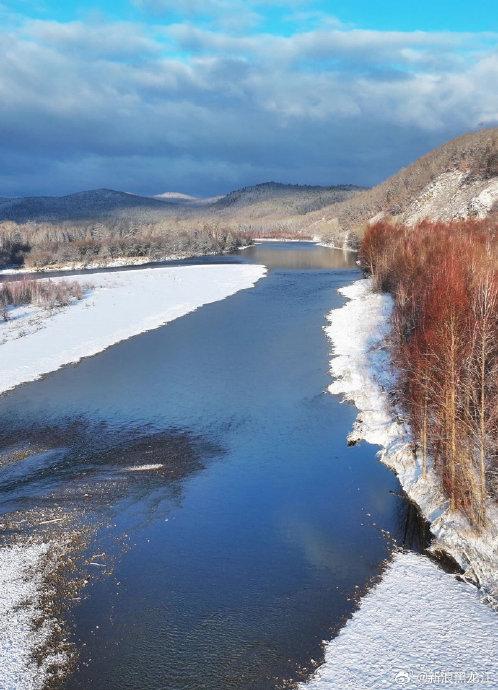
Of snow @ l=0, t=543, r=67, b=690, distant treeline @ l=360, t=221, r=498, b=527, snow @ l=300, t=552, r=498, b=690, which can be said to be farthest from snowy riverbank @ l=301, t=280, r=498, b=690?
snow @ l=0, t=543, r=67, b=690

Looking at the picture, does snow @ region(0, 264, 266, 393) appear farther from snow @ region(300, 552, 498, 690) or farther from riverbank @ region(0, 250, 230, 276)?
riverbank @ region(0, 250, 230, 276)

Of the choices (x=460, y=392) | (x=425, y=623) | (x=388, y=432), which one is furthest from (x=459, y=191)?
(x=425, y=623)

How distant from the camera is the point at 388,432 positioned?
21797 mm

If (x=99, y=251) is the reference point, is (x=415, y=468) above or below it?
below

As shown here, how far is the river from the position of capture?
11547 millimetres

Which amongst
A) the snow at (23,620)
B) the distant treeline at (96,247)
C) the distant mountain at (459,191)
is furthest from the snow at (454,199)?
the snow at (23,620)

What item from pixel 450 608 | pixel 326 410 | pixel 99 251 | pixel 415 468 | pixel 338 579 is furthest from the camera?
pixel 99 251

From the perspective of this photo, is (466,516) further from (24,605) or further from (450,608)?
(24,605)

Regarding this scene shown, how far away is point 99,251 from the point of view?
404ft

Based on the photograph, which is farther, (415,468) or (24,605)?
(415,468)

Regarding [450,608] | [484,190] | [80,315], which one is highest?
[484,190]

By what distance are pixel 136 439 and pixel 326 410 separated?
344 inches

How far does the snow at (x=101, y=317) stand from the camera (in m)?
35.2

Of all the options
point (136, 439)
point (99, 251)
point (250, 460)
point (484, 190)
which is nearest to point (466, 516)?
point (250, 460)
